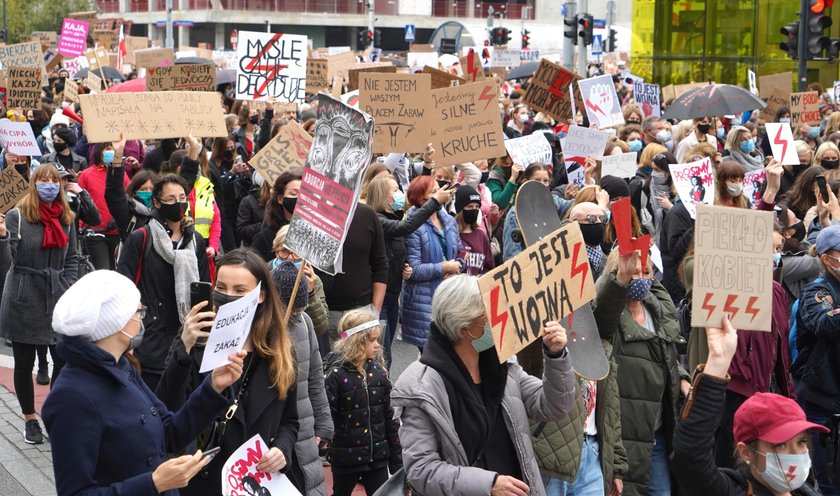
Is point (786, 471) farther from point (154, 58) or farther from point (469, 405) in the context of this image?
point (154, 58)

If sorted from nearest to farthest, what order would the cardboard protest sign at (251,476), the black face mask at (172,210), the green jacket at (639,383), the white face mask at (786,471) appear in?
1. the white face mask at (786,471)
2. the cardboard protest sign at (251,476)
3. the green jacket at (639,383)
4. the black face mask at (172,210)

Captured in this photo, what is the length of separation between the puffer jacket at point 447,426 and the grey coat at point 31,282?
14.0 ft

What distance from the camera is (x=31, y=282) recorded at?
7973 millimetres

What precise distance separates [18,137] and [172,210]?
17.5 ft

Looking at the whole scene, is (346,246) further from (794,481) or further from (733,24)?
(733,24)

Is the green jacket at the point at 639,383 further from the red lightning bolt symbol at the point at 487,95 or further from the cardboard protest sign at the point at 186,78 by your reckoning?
the cardboard protest sign at the point at 186,78

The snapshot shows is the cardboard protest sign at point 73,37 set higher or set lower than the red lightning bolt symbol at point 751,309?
higher

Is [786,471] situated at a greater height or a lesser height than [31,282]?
greater

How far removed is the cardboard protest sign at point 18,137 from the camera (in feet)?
37.5

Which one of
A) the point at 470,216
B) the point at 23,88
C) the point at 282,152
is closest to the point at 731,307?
the point at 470,216

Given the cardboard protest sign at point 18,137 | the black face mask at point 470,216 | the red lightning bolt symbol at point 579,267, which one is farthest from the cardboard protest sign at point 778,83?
the red lightning bolt symbol at point 579,267

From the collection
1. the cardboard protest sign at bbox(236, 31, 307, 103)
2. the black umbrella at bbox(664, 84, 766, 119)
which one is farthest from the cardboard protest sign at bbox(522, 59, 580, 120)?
the cardboard protest sign at bbox(236, 31, 307, 103)

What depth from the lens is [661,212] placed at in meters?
10.4

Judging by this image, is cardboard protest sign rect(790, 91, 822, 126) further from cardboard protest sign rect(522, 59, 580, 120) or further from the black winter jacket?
the black winter jacket
